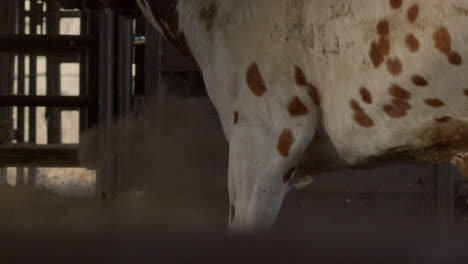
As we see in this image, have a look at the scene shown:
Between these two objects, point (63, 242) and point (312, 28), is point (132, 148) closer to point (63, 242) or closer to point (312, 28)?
point (312, 28)

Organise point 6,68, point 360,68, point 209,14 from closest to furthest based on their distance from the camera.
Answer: point 360,68 → point 209,14 → point 6,68

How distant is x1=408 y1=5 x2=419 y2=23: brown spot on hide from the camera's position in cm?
146

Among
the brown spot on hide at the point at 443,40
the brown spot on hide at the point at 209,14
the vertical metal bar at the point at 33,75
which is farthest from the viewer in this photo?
the vertical metal bar at the point at 33,75

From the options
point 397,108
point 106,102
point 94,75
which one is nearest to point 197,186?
point 106,102

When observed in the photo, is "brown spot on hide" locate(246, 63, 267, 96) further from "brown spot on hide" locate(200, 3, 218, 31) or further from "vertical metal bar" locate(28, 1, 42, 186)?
"vertical metal bar" locate(28, 1, 42, 186)

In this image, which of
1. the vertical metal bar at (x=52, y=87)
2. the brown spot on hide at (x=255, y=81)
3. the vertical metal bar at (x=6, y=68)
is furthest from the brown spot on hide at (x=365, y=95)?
the vertical metal bar at (x=52, y=87)

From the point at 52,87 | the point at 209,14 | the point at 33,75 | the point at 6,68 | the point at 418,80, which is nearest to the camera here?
the point at 418,80

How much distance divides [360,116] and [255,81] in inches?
13.8

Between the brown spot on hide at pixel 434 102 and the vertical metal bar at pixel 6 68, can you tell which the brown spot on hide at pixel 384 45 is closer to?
the brown spot on hide at pixel 434 102

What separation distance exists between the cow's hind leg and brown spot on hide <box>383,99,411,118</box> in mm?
253

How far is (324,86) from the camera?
1.79 metres

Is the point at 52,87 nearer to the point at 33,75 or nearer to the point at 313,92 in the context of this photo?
the point at 33,75

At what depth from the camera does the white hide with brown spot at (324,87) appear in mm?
1517

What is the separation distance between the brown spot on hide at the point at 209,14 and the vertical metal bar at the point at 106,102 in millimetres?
1250
